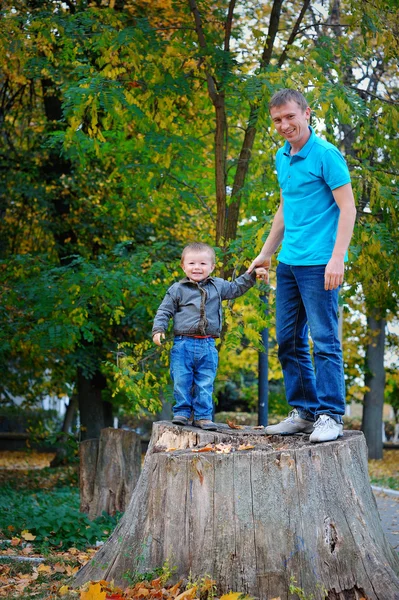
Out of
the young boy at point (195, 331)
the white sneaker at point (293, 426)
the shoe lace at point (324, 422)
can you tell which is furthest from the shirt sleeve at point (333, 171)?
the white sneaker at point (293, 426)

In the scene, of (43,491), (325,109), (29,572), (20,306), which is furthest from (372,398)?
(29,572)

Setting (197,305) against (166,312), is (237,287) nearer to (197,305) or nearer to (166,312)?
(197,305)

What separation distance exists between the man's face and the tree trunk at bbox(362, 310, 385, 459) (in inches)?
621

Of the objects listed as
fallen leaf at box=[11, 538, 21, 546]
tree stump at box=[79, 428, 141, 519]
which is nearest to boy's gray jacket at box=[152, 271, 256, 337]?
Result: fallen leaf at box=[11, 538, 21, 546]

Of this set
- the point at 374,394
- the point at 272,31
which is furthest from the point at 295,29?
the point at 374,394

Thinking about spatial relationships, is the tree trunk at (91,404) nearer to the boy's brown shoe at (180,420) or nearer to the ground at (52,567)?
the ground at (52,567)

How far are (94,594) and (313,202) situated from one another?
2.57m

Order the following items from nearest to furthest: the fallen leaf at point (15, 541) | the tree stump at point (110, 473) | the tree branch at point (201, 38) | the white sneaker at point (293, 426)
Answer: the white sneaker at point (293, 426) < the fallen leaf at point (15, 541) < the tree branch at point (201, 38) < the tree stump at point (110, 473)

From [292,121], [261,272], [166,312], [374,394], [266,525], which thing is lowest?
[266,525]

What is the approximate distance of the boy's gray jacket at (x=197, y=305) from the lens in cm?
576

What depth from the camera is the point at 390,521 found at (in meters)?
9.89

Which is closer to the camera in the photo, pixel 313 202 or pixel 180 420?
pixel 313 202

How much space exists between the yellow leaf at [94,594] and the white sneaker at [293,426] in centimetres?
155

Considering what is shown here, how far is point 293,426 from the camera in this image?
5227 millimetres
